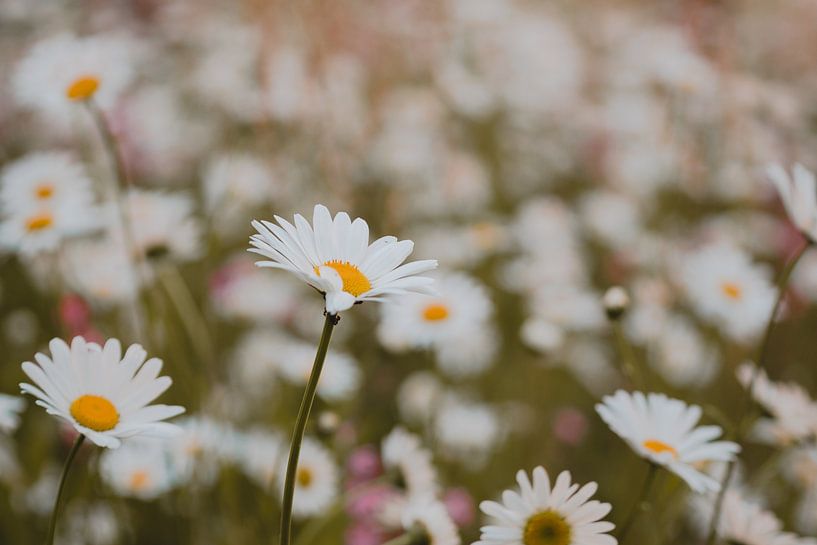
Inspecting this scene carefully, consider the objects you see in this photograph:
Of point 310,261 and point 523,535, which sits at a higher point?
point 310,261

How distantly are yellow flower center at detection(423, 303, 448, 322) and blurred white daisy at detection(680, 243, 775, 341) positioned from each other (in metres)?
0.41

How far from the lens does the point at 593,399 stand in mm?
1726

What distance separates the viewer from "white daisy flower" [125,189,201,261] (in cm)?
112

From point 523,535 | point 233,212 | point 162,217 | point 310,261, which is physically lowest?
point 523,535

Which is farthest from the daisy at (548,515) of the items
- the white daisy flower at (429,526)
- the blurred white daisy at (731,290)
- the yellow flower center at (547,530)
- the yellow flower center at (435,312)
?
the blurred white daisy at (731,290)

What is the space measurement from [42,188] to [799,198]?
95cm

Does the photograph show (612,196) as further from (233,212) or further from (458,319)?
(458,319)

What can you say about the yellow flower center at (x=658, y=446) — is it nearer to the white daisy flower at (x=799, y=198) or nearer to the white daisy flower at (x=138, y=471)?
the white daisy flower at (x=799, y=198)

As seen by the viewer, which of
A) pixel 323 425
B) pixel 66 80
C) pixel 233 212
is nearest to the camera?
Result: pixel 323 425

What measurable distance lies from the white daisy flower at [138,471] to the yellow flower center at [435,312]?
399 millimetres

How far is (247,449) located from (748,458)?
1042mm

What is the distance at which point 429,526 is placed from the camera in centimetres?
67

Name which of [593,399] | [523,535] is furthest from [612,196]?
[523,535]

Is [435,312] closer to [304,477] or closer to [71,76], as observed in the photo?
[304,477]
